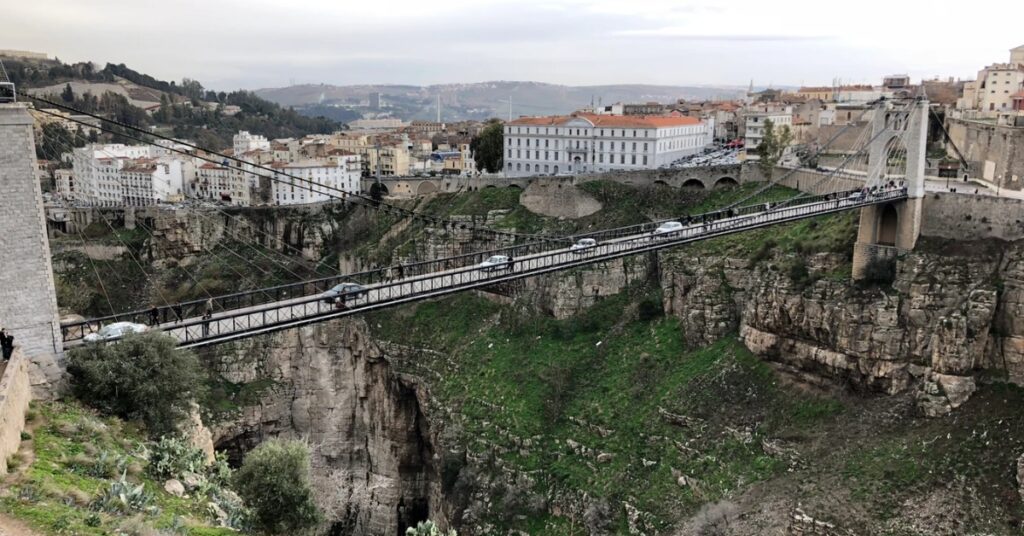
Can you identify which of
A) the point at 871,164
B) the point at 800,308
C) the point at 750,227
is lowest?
the point at 800,308

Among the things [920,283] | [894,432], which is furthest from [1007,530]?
→ [920,283]

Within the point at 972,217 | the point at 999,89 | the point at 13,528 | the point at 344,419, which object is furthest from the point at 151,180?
the point at 999,89

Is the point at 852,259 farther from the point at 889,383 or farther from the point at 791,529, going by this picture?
the point at 791,529

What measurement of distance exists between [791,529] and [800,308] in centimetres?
802

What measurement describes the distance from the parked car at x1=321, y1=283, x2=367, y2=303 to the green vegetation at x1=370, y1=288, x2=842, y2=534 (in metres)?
10.6

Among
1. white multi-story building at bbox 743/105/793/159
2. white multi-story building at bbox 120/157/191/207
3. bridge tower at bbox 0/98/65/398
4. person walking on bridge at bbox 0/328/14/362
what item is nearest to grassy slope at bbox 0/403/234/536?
person walking on bridge at bbox 0/328/14/362

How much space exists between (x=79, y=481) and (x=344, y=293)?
8.72 meters

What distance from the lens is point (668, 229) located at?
A: 29.2 meters

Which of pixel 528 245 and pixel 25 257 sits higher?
pixel 25 257

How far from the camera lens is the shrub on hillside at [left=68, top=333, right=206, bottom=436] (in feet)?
53.0

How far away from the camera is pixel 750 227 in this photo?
88.6 feet

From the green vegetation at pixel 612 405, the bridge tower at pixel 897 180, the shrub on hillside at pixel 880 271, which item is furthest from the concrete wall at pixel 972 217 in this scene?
the green vegetation at pixel 612 405

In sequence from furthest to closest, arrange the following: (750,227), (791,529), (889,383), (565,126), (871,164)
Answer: (565,126) → (871,164) → (750,227) → (889,383) → (791,529)

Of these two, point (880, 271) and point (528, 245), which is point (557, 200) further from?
point (880, 271)
